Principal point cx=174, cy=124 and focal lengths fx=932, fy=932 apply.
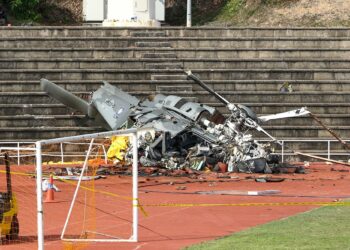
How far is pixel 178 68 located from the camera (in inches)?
1432

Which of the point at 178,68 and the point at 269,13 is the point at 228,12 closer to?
the point at 269,13

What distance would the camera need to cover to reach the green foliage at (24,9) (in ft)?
149

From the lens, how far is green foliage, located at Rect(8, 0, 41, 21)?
149 feet

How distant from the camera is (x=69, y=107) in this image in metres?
33.0

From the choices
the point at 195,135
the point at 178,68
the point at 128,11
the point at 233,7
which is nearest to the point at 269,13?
the point at 233,7

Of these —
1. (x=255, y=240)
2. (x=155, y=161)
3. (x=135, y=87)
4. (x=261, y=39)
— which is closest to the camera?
(x=255, y=240)

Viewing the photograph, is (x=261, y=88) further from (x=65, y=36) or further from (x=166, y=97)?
(x=65, y=36)

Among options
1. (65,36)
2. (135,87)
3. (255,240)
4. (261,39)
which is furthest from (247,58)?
(255,240)

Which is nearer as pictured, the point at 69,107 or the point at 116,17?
the point at 69,107

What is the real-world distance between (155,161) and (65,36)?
10.3 meters

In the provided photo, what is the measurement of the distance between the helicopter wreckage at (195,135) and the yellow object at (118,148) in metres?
0.45

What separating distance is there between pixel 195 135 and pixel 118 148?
2608 millimetres

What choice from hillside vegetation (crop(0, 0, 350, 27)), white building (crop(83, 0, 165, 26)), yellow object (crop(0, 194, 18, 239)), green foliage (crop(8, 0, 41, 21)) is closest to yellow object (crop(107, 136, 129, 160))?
white building (crop(83, 0, 165, 26))

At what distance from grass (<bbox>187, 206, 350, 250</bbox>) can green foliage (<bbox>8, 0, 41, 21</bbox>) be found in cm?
2957
